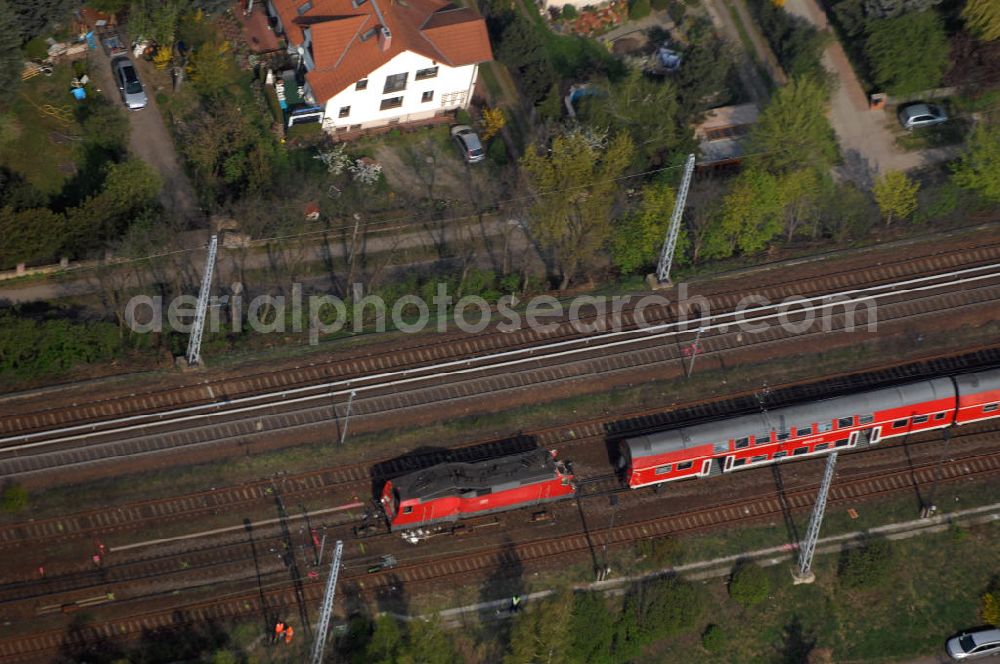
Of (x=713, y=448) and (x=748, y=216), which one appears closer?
(x=713, y=448)

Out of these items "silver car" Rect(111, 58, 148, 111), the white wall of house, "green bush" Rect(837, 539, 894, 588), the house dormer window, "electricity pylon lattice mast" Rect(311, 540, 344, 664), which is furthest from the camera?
"silver car" Rect(111, 58, 148, 111)

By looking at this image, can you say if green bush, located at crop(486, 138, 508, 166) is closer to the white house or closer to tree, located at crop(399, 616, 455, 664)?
the white house

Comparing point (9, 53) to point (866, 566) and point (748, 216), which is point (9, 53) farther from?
point (866, 566)

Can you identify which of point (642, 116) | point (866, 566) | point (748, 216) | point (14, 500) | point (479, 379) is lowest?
point (866, 566)

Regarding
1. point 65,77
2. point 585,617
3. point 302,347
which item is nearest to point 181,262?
point 302,347

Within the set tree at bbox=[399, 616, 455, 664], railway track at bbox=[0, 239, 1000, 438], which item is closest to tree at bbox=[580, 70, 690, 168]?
railway track at bbox=[0, 239, 1000, 438]

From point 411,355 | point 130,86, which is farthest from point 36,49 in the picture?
point 411,355

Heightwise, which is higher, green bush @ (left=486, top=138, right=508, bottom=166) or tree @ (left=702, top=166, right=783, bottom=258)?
green bush @ (left=486, top=138, right=508, bottom=166)
